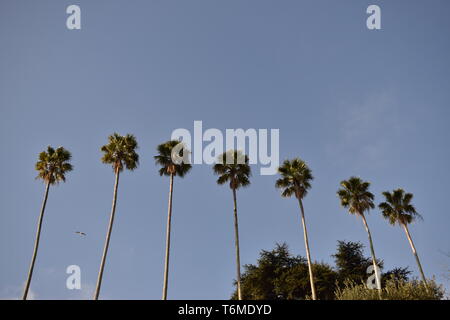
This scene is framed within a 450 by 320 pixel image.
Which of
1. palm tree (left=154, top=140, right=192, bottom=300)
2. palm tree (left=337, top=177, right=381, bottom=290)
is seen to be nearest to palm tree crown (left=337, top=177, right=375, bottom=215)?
palm tree (left=337, top=177, right=381, bottom=290)

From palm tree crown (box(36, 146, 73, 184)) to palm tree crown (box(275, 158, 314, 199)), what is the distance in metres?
21.6

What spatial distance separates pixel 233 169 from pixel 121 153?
1128cm

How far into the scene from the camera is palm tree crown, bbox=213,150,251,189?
36.2m

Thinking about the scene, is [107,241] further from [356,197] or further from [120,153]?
[356,197]

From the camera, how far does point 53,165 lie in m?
35.3

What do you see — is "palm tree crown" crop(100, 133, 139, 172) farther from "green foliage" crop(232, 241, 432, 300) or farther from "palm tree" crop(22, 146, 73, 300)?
"green foliage" crop(232, 241, 432, 300)

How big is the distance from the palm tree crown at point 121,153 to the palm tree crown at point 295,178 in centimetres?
1481

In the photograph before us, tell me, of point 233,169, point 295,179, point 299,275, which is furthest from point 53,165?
point 299,275

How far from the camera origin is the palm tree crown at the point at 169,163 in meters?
34.7
